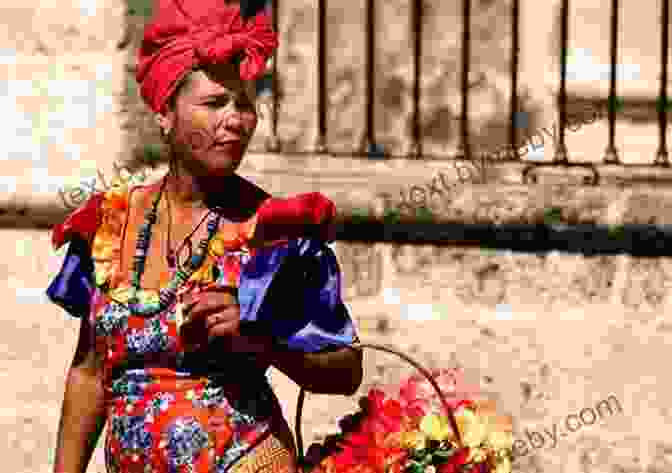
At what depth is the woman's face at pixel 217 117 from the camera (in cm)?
334

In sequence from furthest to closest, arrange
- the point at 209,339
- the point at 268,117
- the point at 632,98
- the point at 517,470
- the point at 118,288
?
the point at 632,98 < the point at 268,117 < the point at 517,470 < the point at 118,288 < the point at 209,339

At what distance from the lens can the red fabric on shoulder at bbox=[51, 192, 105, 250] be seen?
349 cm

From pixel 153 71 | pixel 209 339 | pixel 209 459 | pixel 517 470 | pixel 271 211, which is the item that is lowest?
pixel 517 470

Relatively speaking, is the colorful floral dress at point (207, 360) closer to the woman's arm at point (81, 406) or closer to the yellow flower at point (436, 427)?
Result: the woman's arm at point (81, 406)

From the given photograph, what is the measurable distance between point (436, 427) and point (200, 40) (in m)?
0.89

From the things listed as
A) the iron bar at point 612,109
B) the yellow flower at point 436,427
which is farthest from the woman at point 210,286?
the iron bar at point 612,109

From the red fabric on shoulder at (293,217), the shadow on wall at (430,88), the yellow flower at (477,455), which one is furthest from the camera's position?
the shadow on wall at (430,88)

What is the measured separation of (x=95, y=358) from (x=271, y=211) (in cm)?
55

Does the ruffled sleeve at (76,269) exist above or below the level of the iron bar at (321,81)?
below

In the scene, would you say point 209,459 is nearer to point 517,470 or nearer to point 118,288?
point 118,288

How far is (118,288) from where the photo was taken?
3.40 meters

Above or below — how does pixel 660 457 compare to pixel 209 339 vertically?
below

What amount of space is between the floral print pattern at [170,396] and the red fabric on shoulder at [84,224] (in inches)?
4.5

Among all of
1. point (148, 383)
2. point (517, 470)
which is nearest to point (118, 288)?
point (148, 383)
